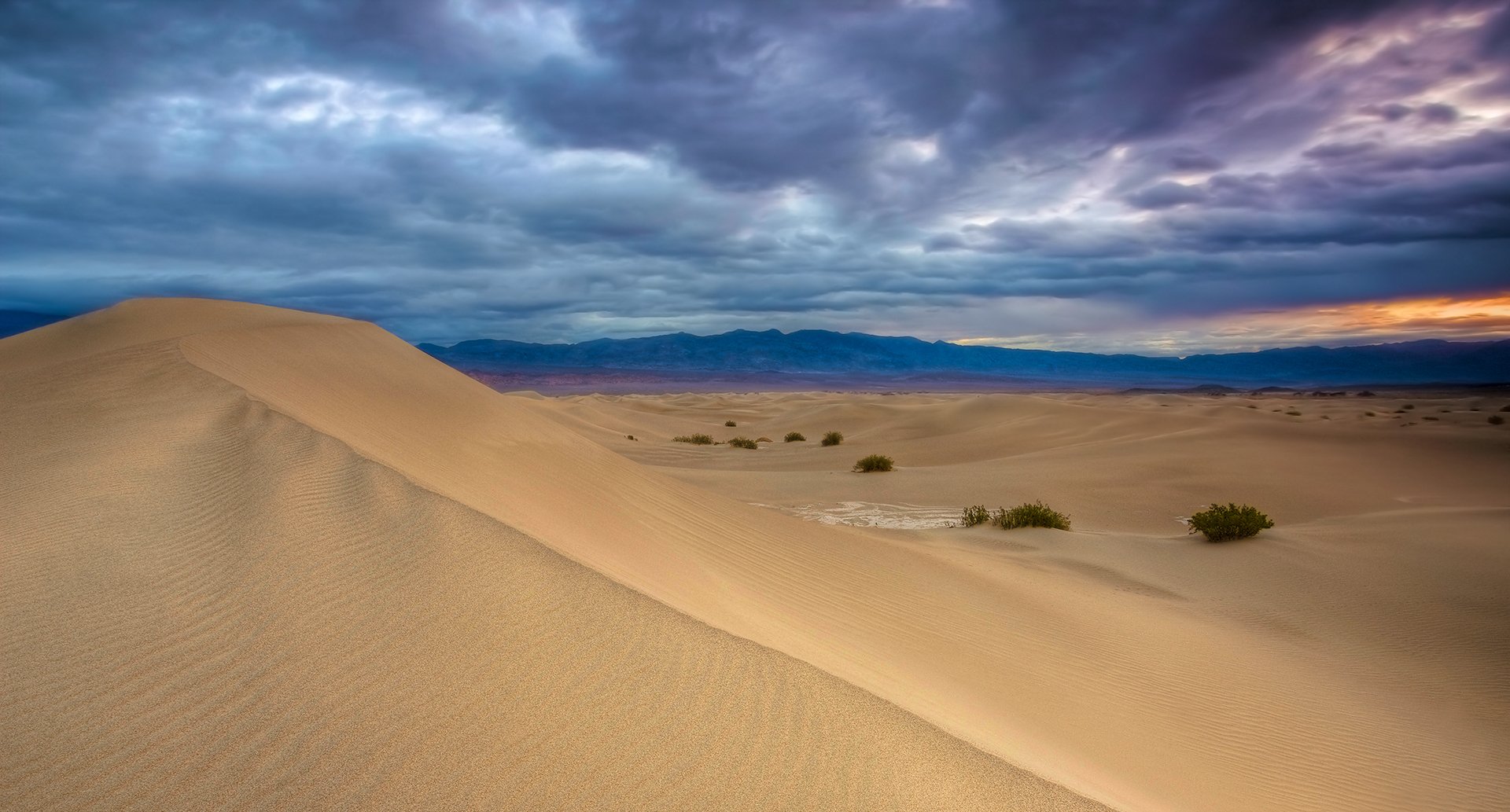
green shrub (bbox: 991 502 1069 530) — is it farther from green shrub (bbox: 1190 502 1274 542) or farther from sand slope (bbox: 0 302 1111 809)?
sand slope (bbox: 0 302 1111 809)

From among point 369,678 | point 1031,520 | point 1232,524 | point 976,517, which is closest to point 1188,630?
point 1232,524

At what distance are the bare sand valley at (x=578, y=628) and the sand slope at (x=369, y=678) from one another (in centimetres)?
1

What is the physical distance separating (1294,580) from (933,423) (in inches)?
870

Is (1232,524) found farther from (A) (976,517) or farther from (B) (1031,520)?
(A) (976,517)

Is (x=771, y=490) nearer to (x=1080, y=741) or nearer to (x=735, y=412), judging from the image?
(x=1080, y=741)

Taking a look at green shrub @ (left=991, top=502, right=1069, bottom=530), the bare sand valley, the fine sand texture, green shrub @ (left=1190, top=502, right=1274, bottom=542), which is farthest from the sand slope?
green shrub @ (left=1190, top=502, right=1274, bottom=542)

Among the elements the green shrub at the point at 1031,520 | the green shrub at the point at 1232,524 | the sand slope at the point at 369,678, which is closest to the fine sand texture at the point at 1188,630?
the green shrub at the point at 1232,524

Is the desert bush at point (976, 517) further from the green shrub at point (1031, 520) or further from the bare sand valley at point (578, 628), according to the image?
the bare sand valley at point (578, 628)

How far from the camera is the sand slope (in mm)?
2451

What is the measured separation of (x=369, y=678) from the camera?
9.38 feet

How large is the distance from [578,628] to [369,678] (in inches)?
33.1

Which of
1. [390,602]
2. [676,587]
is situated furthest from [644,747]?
[676,587]

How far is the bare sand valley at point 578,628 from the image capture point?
2609mm

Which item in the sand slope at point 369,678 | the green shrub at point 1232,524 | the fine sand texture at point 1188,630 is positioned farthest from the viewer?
the green shrub at point 1232,524
